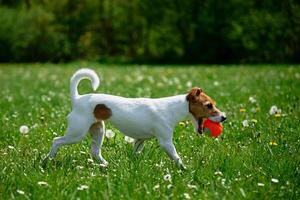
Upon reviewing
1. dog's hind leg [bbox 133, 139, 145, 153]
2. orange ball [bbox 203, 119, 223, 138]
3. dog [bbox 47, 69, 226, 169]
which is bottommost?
dog's hind leg [bbox 133, 139, 145, 153]

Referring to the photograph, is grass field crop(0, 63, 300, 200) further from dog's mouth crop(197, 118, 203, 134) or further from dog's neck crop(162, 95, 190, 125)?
dog's neck crop(162, 95, 190, 125)

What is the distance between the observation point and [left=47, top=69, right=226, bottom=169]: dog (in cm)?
487

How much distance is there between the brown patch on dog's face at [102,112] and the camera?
16.2 feet

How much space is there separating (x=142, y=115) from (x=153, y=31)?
34.2 meters

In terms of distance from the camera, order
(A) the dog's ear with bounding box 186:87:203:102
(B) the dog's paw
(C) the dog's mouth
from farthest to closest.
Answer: (C) the dog's mouth
(A) the dog's ear with bounding box 186:87:203:102
(B) the dog's paw

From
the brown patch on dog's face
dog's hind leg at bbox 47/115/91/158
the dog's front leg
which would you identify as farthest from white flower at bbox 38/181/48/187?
the dog's front leg

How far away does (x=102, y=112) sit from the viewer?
194 inches

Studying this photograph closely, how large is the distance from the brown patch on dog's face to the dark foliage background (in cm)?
2749

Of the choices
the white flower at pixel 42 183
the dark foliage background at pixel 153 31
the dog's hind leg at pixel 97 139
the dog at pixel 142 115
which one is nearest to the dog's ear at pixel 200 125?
the dog at pixel 142 115

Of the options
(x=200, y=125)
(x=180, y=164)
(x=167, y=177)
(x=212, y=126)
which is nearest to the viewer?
(x=167, y=177)

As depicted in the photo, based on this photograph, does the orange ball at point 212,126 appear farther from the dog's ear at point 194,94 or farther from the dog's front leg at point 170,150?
the dog's front leg at point 170,150

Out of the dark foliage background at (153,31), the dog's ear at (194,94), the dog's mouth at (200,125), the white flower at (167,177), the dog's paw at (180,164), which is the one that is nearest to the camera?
the white flower at (167,177)

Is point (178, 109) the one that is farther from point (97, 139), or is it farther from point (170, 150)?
point (97, 139)

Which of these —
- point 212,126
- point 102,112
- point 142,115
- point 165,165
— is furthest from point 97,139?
point 212,126
